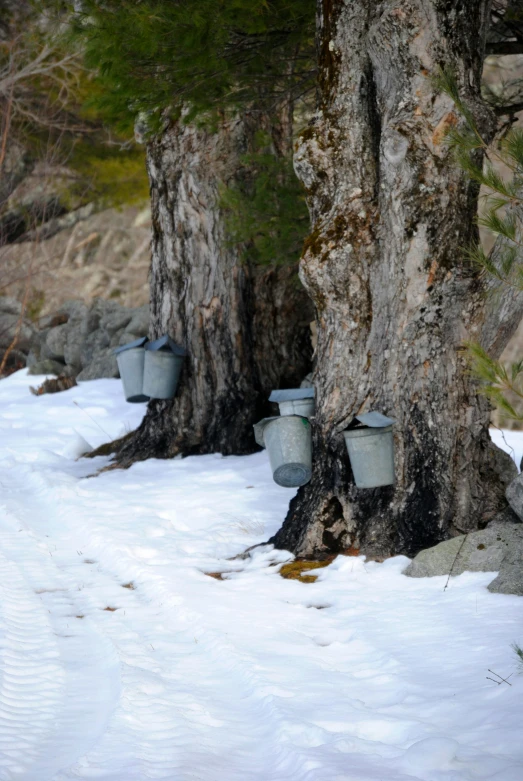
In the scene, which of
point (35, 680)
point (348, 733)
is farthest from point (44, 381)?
point (348, 733)

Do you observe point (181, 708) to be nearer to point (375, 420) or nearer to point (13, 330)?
point (375, 420)

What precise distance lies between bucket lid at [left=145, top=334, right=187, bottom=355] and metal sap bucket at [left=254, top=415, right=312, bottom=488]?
1903 mm

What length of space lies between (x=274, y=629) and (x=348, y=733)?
923 mm

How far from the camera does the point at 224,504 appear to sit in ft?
17.5

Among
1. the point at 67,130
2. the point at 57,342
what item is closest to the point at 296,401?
the point at 57,342

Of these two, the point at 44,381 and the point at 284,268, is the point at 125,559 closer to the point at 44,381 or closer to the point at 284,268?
the point at 284,268

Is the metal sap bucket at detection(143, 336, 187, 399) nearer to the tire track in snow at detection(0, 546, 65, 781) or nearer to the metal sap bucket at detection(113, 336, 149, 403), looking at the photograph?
the metal sap bucket at detection(113, 336, 149, 403)

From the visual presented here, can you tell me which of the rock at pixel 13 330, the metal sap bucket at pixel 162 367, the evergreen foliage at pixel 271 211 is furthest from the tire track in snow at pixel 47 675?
the rock at pixel 13 330

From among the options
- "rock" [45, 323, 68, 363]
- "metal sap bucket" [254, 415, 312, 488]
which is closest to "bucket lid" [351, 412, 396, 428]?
"metal sap bucket" [254, 415, 312, 488]

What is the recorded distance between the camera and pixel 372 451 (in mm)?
4070

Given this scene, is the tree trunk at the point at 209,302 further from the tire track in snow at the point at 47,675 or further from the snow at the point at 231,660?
the tire track in snow at the point at 47,675

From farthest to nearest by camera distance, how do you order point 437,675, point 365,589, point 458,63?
1. point 458,63
2. point 365,589
3. point 437,675

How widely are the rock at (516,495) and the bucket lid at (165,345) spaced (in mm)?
3039

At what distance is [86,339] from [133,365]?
5.23 metres
